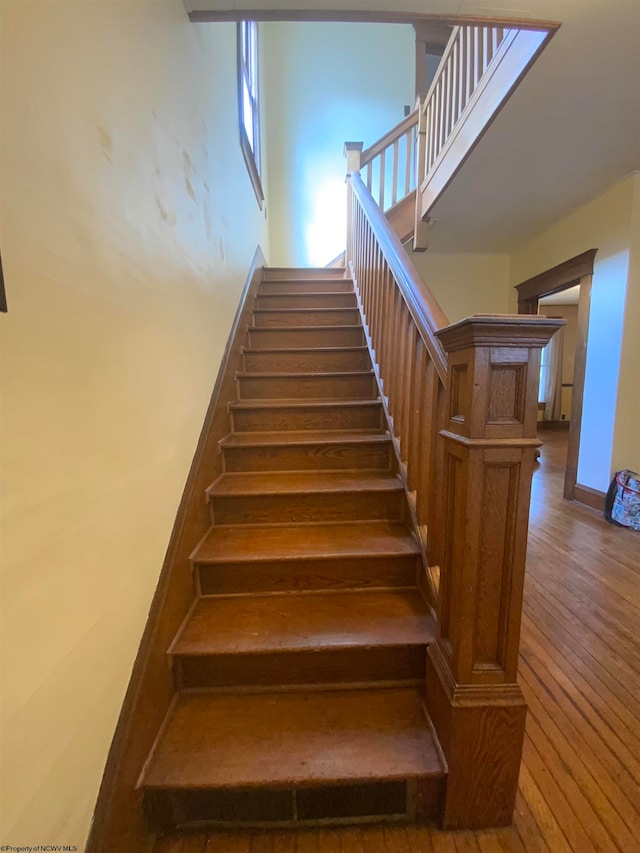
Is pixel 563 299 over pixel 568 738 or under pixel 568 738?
over

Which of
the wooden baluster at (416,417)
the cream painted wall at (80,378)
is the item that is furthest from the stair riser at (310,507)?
the cream painted wall at (80,378)

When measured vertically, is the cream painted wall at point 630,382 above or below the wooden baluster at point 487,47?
below

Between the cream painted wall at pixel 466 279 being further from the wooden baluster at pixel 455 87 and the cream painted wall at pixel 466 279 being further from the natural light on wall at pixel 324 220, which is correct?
the wooden baluster at pixel 455 87

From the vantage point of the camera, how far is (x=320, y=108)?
14.7 feet

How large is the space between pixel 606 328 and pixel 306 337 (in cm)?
234

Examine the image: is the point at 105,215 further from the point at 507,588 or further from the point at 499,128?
the point at 499,128

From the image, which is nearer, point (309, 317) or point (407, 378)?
point (407, 378)

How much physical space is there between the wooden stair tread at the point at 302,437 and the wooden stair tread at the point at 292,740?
3.34 ft

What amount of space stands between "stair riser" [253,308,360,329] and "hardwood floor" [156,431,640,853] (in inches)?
78.3

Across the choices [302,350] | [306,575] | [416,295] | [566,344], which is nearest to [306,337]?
[302,350]

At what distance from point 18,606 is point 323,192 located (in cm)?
512

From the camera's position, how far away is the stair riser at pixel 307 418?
205 centimetres

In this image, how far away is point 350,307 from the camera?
9.27ft

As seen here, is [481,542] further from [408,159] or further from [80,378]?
[408,159]
